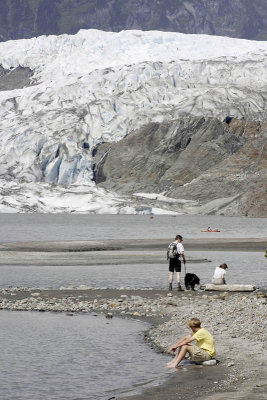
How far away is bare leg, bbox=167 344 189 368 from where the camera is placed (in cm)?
1770

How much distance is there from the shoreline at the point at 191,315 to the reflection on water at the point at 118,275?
3.72 meters

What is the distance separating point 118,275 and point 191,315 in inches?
599

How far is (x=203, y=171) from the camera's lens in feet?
624

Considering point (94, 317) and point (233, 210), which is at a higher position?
point (233, 210)

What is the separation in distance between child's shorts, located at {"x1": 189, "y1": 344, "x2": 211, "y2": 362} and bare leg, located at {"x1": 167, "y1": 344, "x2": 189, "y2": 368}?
0.16 m

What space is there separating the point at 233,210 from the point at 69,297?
405 ft

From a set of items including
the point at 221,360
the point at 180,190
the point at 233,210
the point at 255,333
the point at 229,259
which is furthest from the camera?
the point at 180,190

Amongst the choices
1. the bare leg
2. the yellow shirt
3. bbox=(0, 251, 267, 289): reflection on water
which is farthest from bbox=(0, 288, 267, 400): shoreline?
bbox=(0, 251, 267, 289): reflection on water

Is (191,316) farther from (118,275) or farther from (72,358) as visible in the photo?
(118,275)

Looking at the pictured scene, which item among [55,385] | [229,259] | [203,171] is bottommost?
[55,385]

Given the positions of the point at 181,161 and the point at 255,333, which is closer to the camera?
the point at 255,333

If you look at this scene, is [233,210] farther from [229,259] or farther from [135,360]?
[135,360]

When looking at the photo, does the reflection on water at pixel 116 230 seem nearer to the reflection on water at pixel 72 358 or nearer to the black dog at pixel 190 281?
the black dog at pixel 190 281

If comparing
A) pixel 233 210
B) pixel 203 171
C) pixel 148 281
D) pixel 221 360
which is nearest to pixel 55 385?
pixel 221 360
